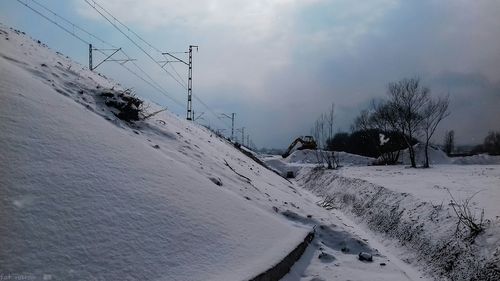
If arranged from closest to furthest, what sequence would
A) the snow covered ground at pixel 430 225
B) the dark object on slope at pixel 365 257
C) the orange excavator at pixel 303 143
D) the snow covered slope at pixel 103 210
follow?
1. the snow covered slope at pixel 103 210
2. the snow covered ground at pixel 430 225
3. the dark object on slope at pixel 365 257
4. the orange excavator at pixel 303 143

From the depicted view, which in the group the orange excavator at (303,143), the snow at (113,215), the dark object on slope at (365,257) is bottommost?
the dark object on slope at (365,257)

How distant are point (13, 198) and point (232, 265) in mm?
2586

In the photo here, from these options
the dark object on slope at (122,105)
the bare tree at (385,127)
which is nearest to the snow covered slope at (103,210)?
the dark object on slope at (122,105)

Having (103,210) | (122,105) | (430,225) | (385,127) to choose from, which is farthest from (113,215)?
(385,127)

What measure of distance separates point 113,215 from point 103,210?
128 mm

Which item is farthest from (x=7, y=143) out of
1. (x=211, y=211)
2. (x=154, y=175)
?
(x=211, y=211)

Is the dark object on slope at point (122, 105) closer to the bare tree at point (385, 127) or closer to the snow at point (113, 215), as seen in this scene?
the snow at point (113, 215)

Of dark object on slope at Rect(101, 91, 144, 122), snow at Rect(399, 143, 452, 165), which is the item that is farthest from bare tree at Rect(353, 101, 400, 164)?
dark object on slope at Rect(101, 91, 144, 122)

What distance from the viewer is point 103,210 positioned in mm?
4930

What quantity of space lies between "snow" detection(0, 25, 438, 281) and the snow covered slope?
0.01m

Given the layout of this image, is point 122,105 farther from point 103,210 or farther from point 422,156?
point 422,156

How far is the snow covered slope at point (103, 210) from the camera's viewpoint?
4.10 m

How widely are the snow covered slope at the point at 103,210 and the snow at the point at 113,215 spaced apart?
0.01 m

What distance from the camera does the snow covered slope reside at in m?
4.10
